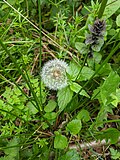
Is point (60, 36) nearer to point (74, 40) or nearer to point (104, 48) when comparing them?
point (74, 40)

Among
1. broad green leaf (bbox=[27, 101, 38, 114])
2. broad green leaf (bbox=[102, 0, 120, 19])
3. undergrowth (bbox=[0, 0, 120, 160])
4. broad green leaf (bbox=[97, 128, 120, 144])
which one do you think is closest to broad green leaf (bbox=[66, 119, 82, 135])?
undergrowth (bbox=[0, 0, 120, 160])

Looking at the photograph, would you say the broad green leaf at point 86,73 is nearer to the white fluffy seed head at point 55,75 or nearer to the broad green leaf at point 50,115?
the white fluffy seed head at point 55,75

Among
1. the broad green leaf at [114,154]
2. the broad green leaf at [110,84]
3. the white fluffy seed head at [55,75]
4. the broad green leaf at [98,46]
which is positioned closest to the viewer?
the broad green leaf at [110,84]

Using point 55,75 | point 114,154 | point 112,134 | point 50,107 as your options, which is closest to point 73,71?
point 55,75

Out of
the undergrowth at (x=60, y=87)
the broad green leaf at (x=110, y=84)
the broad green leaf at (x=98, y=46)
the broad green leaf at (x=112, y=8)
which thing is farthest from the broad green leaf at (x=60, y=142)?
the broad green leaf at (x=112, y=8)

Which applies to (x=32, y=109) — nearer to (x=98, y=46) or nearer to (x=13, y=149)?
(x=13, y=149)

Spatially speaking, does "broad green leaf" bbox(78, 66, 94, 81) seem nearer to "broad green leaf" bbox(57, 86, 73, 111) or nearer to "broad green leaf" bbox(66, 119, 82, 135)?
"broad green leaf" bbox(57, 86, 73, 111)

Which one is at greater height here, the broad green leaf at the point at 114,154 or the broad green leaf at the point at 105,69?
the broad green leaf at the point at 105,69
